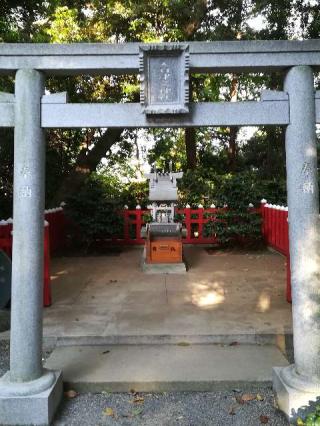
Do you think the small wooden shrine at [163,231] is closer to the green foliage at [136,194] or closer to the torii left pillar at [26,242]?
the green foliage at [136,194]

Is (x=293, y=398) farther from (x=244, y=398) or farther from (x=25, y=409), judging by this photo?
(x=25, y=409)

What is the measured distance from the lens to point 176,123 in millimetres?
3664

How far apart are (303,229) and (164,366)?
210 cm

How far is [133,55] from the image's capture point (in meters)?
3.61

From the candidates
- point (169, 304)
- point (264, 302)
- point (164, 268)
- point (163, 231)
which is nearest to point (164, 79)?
point (169, 304)

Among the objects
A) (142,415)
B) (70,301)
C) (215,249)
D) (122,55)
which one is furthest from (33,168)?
(215,249)

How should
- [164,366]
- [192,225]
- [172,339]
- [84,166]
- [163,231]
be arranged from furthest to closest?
[192,225] → [84,166] → [163,231] → [172,339] → [164,366]

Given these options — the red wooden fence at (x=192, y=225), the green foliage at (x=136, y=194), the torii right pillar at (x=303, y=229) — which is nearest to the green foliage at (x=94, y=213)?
the red wooden fence at (x=192, y=225)

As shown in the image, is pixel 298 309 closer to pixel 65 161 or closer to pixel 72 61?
pixel 72 61

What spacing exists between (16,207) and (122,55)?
165cm

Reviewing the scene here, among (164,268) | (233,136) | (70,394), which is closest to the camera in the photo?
(70,394)

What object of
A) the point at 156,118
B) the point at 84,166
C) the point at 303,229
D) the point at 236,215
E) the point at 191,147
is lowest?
the point at 303,229

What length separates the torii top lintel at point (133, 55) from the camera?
11.7ft

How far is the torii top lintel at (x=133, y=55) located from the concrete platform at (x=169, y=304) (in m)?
3.16
